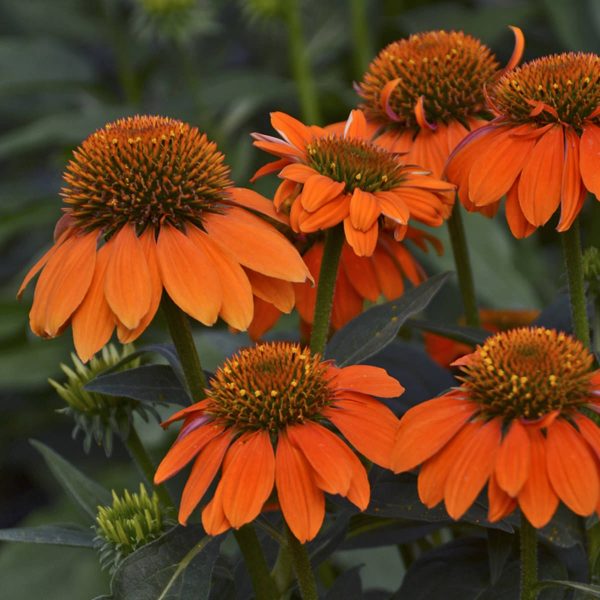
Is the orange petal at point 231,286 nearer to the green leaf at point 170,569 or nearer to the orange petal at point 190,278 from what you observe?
the orange petal at point 190,278

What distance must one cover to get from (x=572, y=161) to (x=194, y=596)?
369mm

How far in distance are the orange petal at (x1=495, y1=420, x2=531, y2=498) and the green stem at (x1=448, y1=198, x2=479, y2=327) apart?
0.32 metres

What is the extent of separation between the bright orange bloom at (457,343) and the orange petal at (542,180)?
32 cm

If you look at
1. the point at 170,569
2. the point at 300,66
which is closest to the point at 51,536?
the point at 170,569

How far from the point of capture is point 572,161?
76cm

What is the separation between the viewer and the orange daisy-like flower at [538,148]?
2.48ft

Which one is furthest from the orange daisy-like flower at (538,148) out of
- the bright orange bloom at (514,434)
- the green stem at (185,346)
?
the green stem at (185,346)

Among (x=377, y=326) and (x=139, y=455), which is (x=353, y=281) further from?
(x=139, y=455)

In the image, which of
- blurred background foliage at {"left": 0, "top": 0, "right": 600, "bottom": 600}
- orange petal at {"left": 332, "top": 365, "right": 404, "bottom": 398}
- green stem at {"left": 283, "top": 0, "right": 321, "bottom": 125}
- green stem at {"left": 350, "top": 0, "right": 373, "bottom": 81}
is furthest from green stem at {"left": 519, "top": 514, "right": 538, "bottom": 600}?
green stem at {"left": 350, "top": 0, "right": 373, "bottom": 81}

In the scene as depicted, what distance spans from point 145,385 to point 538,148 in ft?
1.02

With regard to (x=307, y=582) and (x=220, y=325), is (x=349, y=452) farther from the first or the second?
(x=220, y=325)

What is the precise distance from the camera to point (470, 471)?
0.63m

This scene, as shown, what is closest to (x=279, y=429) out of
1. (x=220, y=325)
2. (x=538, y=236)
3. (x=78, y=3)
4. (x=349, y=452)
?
(x=349, y=452)

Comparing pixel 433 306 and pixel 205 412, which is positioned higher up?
pixel 433 306
